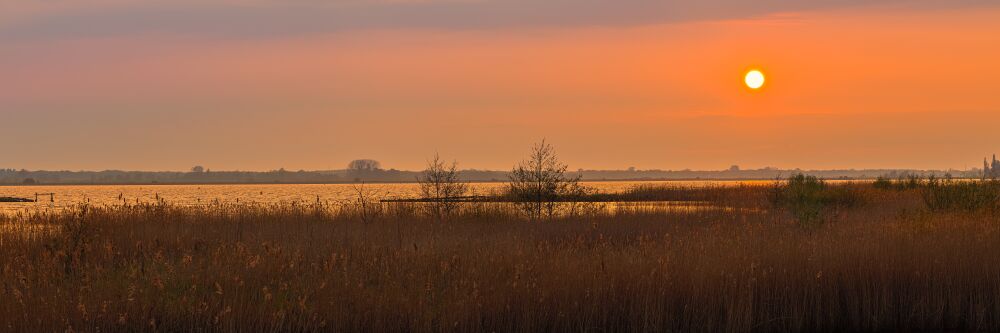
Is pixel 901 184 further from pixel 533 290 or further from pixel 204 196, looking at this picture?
pixel 204 196

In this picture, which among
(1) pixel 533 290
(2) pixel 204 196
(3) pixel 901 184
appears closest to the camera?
(1) pixel 533 290

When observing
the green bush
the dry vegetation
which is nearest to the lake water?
the dry vegetation

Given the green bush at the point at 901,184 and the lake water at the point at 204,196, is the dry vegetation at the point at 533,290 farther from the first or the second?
the green bush at the point at 901,184

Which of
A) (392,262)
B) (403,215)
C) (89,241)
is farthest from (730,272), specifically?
(403,215)

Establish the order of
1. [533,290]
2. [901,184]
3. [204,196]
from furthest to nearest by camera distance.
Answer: [204,196], [901,184], [533,290]

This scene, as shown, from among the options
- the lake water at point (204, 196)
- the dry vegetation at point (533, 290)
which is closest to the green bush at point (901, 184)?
the lake water at point (204, 196)

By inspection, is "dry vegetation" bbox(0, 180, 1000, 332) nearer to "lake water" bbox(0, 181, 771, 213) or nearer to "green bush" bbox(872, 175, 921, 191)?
"lake water" bbox(0, 181, 771, 213)

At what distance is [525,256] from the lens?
43.1 ft

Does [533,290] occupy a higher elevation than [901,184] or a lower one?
lower

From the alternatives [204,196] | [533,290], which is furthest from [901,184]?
[204,196]

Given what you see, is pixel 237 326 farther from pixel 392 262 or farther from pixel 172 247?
pixel 172 247

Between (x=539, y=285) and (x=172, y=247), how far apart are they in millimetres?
9247

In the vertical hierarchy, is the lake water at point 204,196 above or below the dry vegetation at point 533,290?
above

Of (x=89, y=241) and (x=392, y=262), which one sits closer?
(x=392, y=262)
